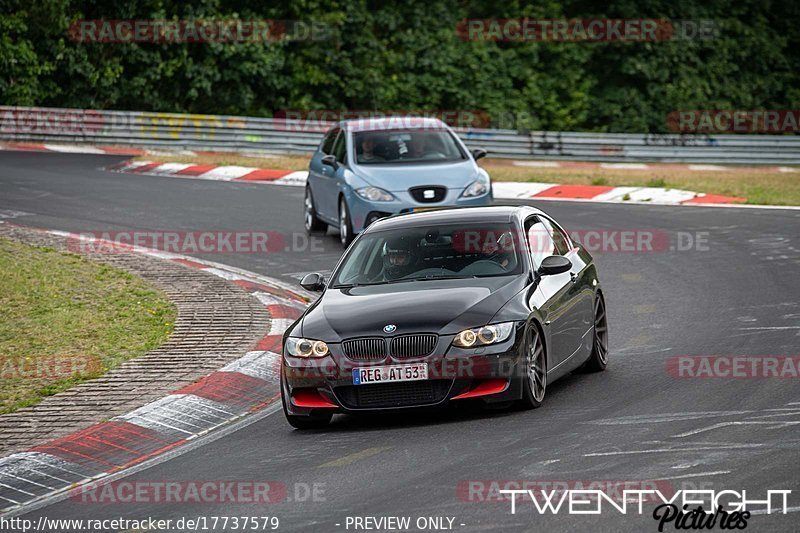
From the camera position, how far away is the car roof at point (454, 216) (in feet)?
36.0

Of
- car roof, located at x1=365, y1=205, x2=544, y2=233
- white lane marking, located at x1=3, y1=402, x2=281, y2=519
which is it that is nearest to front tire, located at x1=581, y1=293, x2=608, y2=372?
car roof, located at x1=365, y1=205, x2=544, y2=233

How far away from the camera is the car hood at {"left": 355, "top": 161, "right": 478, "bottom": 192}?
61.5 feet

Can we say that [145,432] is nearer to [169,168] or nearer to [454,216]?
[454,216]

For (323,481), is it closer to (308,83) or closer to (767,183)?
(767,183)

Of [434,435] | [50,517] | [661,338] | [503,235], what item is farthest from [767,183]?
[50,517]

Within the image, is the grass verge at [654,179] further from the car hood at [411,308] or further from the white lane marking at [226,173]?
the car hood at [411,308]

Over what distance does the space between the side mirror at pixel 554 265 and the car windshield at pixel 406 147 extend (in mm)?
9406

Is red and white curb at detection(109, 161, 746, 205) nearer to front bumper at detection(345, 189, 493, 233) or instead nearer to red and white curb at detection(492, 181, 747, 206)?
red and white curb at detection(492, 181, 747, 206)

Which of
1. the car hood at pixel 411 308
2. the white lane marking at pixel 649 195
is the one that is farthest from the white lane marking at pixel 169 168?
the car hood at pixel 411 308

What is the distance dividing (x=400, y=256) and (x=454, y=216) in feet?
2.04

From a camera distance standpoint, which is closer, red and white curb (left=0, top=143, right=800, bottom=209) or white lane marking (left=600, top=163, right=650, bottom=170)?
red and white curb (left=0, top=143, right=800, bottom=209)

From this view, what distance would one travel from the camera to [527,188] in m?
25.5

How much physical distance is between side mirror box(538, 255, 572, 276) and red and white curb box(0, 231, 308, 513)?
2382 mm

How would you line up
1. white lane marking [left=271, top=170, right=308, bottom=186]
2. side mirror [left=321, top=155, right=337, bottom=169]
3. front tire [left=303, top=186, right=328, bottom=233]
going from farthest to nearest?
white lane marking [left=271, top=170, right=308, bottom=186] → front tire [left=303, top=186, right=328, bottom=233] → side mirror [left=321, top=155, right=337, bottom=169]
